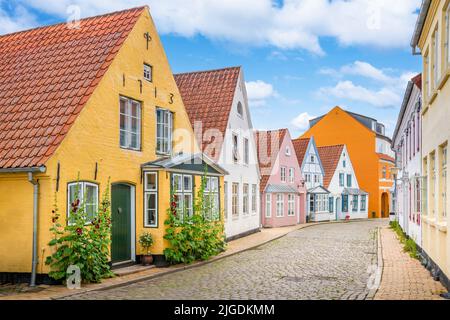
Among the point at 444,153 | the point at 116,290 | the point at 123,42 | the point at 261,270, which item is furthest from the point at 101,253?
the point at 444,153

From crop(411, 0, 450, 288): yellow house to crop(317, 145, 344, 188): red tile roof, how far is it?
28.8 meters

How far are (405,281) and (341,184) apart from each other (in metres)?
33.8

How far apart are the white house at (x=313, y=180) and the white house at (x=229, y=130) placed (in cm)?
1421

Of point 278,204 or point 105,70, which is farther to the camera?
point 278,204

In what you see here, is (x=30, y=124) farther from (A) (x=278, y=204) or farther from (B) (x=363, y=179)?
(B) (x=363, y=179)

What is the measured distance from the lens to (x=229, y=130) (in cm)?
2175

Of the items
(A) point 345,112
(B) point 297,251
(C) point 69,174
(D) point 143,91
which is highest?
(A) point 345,112

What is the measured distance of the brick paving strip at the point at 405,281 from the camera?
9192 millimetres

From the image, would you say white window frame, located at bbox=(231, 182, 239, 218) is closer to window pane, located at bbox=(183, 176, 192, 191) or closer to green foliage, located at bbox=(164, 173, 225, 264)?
green foliage, located at bbox=(164, 173, 225, 264)

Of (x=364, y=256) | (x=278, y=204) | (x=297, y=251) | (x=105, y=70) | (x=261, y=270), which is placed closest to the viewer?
(x=105, y=70)

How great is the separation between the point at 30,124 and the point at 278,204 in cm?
2282

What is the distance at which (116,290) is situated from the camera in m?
10.3

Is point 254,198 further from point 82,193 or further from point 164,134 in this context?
point 82,193

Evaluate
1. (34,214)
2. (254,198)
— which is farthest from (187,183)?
(254,198)
